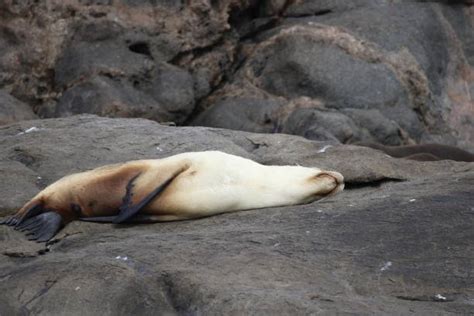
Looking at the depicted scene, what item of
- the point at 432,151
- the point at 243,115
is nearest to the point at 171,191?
the point at 432,151

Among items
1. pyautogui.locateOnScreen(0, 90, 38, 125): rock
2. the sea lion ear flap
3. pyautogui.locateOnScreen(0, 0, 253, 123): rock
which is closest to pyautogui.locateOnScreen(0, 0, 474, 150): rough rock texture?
pyautogui.locateOnScreen(0, 0, 253, 123): rock

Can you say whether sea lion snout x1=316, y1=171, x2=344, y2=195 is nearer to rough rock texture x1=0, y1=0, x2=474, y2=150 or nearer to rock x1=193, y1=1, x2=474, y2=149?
rough rock texture x1=0, y1=0, x2=474, y2=150

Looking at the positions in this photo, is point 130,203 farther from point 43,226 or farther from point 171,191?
point 43,226

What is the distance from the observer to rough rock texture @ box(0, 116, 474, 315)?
4.70m

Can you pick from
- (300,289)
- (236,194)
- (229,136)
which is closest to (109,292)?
(300,289)

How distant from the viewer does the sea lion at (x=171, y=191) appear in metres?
6.19

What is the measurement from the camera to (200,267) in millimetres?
5020

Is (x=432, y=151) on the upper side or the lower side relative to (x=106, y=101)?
lower

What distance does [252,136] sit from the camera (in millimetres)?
8273

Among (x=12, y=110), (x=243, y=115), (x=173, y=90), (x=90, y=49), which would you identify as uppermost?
(x=90, y=49)

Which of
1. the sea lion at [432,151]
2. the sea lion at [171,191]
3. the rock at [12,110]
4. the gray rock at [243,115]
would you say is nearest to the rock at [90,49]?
the gray rock at [243,115]

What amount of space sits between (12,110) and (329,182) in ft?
20.4

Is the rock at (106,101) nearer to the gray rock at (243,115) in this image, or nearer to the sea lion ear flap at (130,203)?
the gray rock at (243,115)

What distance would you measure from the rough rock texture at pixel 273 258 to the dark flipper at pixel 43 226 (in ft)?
0.22
